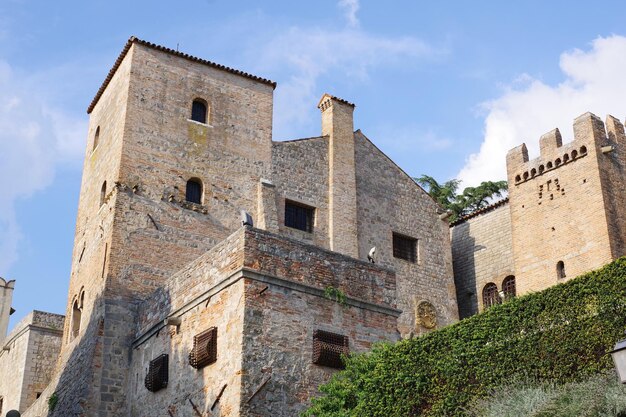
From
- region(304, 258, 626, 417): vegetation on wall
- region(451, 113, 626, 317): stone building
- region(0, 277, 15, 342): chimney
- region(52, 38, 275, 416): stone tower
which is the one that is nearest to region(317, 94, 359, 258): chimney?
region(52, 38, 275, 416): stone tower

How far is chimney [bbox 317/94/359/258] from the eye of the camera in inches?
1080

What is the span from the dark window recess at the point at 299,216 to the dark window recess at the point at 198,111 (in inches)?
143

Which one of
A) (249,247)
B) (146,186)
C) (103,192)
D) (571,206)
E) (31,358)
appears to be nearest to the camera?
(249,247)

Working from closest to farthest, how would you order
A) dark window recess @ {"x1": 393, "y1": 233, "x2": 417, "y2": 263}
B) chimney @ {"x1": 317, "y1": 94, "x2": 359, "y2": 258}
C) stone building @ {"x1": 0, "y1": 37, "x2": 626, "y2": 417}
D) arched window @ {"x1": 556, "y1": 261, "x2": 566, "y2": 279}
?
1. stone building @ {"x1": 0, "y1": 37, "x2": 626, "y2": 417}
2. chimney @ {"x1": 317, "y1": 94, "x2": 359, "y2": 258}
3. dark window recess @ {"x1": 393, "y1": 233, "x2": 417, "y2": 263}
4. arched window @ {"x1": 556, "y1": 261, "x2": 566, "y2": 279}

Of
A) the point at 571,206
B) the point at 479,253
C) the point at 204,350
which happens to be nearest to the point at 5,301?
the point at 479,253

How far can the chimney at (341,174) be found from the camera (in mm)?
27438

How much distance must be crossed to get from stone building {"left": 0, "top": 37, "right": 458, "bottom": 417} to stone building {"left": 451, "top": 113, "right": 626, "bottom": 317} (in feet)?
8.91

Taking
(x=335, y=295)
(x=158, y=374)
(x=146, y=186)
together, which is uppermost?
(x=146, y=186)

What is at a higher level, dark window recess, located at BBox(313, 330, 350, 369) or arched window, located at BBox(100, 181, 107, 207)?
arched window, located at BBox(100, 181, 107, 207)

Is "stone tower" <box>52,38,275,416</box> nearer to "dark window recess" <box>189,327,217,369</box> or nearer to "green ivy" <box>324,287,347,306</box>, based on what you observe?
"dark window recess" <box>189,327,217,369</box>

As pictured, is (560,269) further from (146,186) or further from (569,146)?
(146,186)

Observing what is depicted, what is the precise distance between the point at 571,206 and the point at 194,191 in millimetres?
13993

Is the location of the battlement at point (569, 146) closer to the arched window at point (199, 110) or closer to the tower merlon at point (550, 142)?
the tower merlon at point (550, 142)

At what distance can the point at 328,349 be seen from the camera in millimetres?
17141
